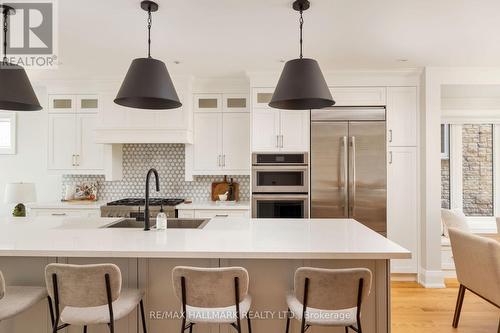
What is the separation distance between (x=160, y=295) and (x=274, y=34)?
232 cm

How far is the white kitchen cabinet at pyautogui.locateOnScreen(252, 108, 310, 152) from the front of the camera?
13.3 feet

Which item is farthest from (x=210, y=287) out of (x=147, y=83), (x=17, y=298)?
(x=147, y=83)

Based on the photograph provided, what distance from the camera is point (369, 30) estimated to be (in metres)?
2.89

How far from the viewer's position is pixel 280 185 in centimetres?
404

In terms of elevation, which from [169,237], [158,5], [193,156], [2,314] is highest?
[158,5]

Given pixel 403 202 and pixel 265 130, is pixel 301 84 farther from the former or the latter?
pixel 403 202

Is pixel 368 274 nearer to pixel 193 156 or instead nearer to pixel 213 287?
pixel 213 287

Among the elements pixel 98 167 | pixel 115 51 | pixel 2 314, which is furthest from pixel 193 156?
pixel 2 314

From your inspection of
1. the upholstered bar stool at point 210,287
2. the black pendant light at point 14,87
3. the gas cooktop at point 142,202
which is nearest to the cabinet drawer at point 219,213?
the gas cooktop at point 142,202

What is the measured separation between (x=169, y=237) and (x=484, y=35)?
128 inches

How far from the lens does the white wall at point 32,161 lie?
4.73 meters

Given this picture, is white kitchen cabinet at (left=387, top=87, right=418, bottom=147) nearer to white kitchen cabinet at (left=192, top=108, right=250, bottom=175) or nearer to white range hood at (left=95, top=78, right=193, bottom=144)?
white kitchen cabinet at (left=192, top=108, right=250, bottom=175)

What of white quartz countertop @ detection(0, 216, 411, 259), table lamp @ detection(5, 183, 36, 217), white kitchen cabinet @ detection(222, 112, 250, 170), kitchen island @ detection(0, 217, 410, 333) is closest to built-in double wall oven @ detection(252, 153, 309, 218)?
white kitchen cabinet @ detection(222, 112, 250, 170)

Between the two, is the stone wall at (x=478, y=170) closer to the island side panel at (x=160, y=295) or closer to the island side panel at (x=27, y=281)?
the island side panel at (x=160, y=295)
